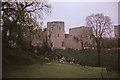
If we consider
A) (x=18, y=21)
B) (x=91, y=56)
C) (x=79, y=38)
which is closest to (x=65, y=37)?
(x=79, y=38)

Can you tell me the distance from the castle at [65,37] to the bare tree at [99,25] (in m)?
0.15

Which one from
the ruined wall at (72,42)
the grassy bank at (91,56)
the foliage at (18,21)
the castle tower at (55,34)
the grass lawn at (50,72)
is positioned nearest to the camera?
the grass lawn at (50,72)

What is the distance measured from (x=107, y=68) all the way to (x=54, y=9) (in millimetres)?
1657

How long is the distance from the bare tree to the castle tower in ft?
2.15

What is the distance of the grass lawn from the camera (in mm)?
2064

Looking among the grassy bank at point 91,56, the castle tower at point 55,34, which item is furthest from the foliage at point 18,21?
the grassy bank at point 91,56

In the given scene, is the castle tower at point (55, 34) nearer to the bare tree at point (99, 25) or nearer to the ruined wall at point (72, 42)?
the ruined wall at point (72, 42)

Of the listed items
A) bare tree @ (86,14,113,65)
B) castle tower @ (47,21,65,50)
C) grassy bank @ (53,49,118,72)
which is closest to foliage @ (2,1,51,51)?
castle tower @ (47,21,65,50)

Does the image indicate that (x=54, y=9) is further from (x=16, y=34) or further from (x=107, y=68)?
(x=107, y=68)

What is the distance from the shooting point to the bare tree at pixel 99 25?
2.77m

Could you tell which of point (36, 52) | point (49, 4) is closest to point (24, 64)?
point (36, 52)

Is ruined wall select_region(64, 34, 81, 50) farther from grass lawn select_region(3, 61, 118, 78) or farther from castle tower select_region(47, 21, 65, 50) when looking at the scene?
grass lawn select_region(3, 61, 118, 78)

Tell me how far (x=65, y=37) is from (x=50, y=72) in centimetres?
102

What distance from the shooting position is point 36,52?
253cm
